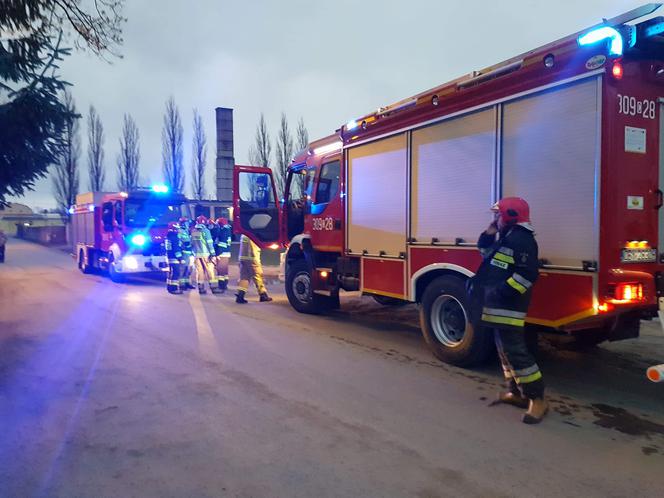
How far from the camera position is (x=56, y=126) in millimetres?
8859

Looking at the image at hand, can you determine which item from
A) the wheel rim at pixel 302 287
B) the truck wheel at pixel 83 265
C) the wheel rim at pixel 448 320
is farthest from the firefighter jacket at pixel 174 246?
the wheel rim at pixel 448 320

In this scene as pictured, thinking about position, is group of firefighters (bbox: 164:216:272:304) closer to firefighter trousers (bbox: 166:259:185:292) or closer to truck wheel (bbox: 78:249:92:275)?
firefighter trousers (bbox: 166:259:185:292)

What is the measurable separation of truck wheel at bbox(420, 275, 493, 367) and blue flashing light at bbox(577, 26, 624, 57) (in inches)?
97.6

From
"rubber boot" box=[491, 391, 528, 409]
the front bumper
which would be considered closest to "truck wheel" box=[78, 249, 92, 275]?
the front bumper

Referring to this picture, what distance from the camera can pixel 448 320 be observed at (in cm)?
554

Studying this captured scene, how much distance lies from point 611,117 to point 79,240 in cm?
1752

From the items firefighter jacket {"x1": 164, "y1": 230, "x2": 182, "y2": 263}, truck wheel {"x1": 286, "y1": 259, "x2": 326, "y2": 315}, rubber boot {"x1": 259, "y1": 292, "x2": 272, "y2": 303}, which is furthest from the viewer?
firefighter jacket {"x1": 164, "y1": 230, "x2": 182, "y2": 263}

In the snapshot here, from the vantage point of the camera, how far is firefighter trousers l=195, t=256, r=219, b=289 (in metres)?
11.5

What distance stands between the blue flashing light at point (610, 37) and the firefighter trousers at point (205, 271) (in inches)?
363

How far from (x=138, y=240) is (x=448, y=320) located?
10235 millimetres

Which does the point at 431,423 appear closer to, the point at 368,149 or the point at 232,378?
the point at 232,378

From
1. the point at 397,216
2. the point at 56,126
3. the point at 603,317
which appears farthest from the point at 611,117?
the point at 56,126

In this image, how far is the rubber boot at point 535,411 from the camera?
3.82 m

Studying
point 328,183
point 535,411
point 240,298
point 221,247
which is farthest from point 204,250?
point 535,411
